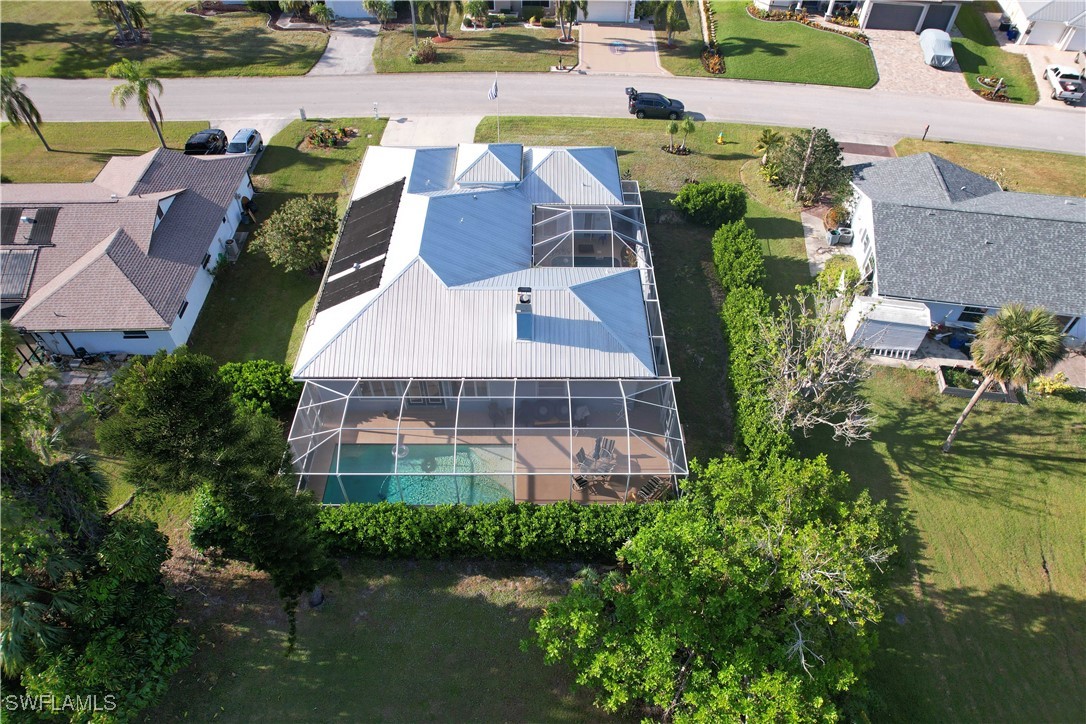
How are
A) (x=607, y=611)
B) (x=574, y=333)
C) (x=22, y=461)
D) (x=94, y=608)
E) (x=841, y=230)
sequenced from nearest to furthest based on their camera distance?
(x=22, y=461)
(x=94, y=608)
(x=607, y=611)
(x=574, y=333)
(x=841, y=230)

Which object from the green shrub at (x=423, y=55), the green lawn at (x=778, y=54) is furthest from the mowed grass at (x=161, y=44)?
the green lawn at (x=778, y=54)

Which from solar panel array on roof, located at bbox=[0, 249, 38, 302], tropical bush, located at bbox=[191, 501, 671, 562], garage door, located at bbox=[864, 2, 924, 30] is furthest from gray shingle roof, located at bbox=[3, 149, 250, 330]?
garage door, located at bbox=[864, 2, 924, 30]

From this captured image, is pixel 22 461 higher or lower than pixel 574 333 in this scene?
higher

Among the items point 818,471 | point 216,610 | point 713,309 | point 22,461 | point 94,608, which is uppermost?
point 22,461

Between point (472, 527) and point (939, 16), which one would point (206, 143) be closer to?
point (472, 527)

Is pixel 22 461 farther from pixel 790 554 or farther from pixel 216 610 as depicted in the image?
pixel 790 554

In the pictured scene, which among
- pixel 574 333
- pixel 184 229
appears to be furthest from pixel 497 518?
pixel 184 229

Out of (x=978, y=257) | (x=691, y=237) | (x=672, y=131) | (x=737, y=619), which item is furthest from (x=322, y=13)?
(x=737, y=619)
